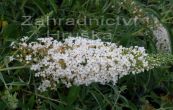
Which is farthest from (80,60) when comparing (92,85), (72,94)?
(92,85)

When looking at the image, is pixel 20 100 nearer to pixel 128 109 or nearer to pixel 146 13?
pixel 128 109

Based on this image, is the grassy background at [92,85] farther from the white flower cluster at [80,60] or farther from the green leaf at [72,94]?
the white flower cluster at [80,60]

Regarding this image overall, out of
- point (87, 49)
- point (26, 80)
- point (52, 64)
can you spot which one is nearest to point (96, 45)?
point (87, 49)

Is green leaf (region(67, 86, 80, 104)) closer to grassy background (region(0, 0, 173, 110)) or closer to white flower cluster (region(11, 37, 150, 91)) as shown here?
grassy background (region(0, 0, 173, 110))

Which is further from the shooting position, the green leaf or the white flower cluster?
the green leaf

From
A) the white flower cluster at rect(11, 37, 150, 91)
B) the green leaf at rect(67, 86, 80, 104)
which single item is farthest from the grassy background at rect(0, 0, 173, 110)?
the white flower cluster at rect(11, 37, 150, 91)

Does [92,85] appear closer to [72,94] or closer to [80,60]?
[72,94]

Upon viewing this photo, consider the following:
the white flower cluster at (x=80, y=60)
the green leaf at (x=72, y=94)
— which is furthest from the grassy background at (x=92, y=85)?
the white flower cluster at (x=80, y=60)
